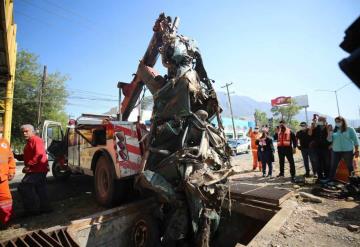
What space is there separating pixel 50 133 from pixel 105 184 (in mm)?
5508

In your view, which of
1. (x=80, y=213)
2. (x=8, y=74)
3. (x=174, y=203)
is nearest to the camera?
(x=174, y=203)

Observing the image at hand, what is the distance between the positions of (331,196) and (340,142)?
165 cm

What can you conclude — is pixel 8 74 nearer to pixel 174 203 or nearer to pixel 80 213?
pixel 80 213

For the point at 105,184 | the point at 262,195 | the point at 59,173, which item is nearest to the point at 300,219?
the point at 262,195

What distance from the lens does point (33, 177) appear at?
191 inches

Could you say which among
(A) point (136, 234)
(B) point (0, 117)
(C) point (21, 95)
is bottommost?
(A) point (136, 234)

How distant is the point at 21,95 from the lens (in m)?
24.5

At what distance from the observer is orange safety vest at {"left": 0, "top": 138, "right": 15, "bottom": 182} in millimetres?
3966

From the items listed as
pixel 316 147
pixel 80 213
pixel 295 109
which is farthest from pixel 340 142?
pixel 295 109

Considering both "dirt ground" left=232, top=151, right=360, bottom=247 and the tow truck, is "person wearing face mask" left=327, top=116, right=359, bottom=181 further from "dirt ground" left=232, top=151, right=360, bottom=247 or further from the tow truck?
the tow truck

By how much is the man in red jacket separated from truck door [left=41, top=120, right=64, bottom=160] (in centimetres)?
396

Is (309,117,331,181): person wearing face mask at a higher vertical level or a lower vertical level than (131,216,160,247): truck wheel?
higher

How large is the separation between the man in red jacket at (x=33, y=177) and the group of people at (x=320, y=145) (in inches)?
242

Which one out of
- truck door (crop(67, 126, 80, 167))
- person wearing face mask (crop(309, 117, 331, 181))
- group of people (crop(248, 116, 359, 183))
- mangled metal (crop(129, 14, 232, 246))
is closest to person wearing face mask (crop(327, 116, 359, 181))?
group of people (crop(248, 116, 359, 183))
